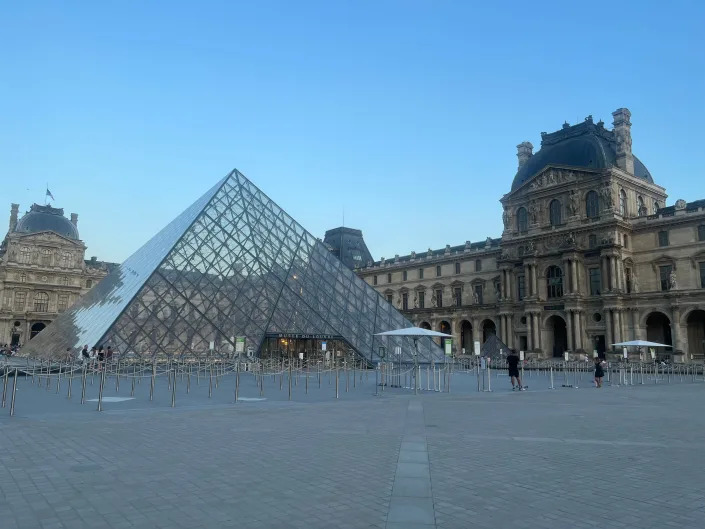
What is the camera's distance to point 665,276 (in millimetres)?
44531

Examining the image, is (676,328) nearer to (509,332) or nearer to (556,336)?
(556,336)

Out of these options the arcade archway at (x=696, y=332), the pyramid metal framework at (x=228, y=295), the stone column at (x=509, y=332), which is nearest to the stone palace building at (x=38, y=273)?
the pyramid metal framework at (x=228, y=295)

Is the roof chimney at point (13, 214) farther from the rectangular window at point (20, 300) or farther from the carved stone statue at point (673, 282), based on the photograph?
the carved stone statue at point (673, 282)

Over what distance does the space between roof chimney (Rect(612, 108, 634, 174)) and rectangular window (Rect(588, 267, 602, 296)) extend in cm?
959

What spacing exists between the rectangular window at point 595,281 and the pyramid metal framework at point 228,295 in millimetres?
22449

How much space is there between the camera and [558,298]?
48.2m

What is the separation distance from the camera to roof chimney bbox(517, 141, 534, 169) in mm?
58906

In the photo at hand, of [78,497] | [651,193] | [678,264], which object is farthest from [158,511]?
[651,193]

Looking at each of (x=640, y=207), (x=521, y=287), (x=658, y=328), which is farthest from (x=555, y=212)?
(x=658, y=328)

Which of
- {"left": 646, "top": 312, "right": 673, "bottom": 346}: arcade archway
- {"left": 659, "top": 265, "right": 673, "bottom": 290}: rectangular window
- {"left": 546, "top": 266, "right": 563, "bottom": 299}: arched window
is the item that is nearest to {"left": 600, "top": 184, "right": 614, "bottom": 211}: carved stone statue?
{"left": 659, "top": 265, "right": 673, "bottom": 290}: rectangular window

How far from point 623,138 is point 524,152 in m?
11.6

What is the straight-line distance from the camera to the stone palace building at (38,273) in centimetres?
6925

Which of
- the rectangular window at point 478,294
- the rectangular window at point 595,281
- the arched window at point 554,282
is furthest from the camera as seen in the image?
the rectangular window at point 478,294

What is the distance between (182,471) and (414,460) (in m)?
2.71
